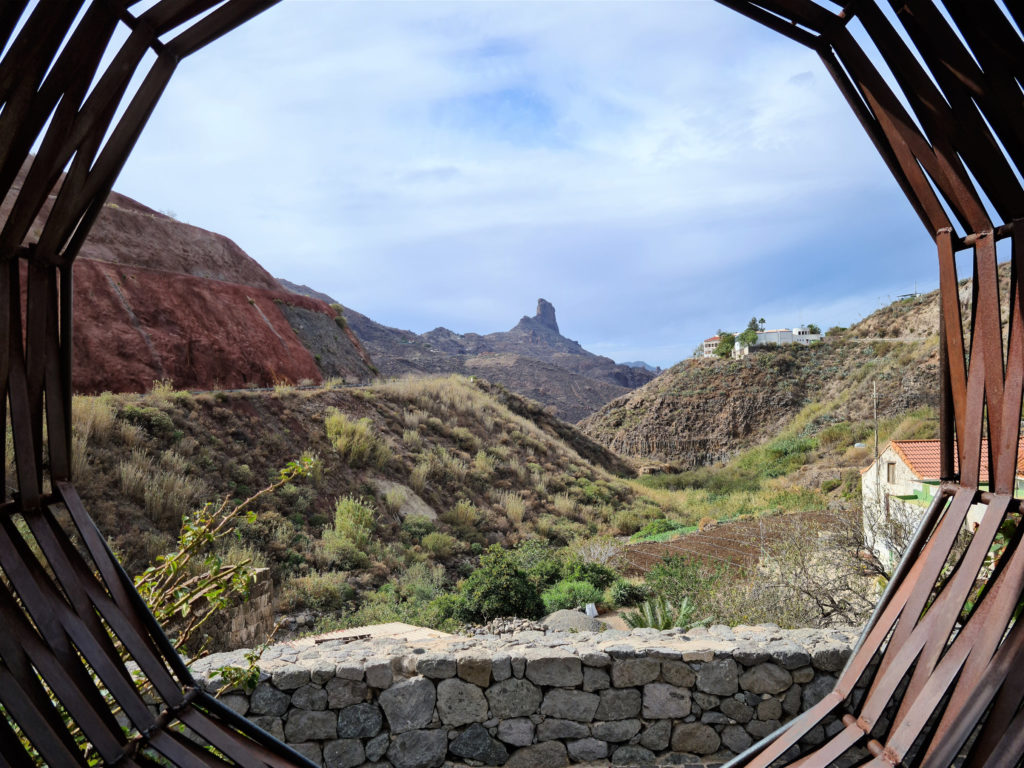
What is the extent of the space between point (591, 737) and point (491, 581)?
332 centimetres

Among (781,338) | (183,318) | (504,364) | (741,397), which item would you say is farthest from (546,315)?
(183,318)

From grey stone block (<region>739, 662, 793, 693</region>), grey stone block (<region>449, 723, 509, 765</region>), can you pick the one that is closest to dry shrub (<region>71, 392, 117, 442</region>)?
grey stone block (<region>449, 723, 509, 765</region>)

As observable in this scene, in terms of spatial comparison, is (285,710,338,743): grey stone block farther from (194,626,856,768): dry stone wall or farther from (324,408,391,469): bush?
(324,408,391,469): bush

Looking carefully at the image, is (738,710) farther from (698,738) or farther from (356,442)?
(356,442)

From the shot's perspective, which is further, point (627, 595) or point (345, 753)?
point (627, 595)

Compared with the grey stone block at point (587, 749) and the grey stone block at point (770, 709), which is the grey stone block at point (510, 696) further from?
the grey stone block at point (770, 709)

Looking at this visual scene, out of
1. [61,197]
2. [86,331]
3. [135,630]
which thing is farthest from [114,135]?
[86,331]

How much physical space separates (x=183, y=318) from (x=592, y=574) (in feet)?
54.6

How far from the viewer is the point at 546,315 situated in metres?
135

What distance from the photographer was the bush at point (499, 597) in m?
8.02

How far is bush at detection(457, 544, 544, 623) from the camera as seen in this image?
8023 millimetres

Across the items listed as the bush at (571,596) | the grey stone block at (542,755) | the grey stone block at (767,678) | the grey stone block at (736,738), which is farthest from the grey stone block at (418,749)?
the bush at (571,596)

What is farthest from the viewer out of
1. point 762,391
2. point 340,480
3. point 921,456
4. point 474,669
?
point 762,391

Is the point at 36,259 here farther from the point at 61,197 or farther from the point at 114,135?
the point at 114,135
